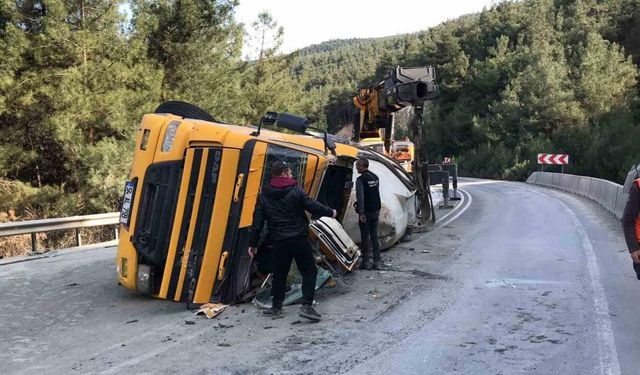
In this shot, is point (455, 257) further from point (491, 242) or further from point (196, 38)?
point (196, 38)

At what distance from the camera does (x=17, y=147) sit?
54.0 ft

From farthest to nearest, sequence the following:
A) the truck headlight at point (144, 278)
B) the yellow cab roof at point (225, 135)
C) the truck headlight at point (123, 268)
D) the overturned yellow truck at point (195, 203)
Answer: the truck headlight at point (123, 268)
the truck headlight at point (144, 278)
the yellow cab roof at point (225, 135)
the overturned yellow truck at point (195, 203)

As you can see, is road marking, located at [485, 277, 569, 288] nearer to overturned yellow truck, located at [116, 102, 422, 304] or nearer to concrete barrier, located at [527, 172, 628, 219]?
overturned yellow truck, located at [116, 102, 422, 304]

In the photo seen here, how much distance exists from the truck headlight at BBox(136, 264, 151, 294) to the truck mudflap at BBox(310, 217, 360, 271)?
6.69 feet

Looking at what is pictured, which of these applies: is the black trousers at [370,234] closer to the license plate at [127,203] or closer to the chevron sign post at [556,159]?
the license plate at [127,203]

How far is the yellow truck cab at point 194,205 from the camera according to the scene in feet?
20.6

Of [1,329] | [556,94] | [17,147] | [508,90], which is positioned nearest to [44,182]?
[17,147]

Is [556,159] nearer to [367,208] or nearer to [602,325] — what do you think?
[367,208]

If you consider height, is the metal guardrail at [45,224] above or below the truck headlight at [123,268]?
below

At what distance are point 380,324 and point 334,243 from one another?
179cm

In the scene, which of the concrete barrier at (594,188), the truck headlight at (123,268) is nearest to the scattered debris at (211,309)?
the truck headlight at (123,268)

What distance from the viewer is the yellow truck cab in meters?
6.27

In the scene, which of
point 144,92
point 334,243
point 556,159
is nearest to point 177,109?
point 334,243

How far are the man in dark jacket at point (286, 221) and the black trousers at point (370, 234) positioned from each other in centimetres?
257
